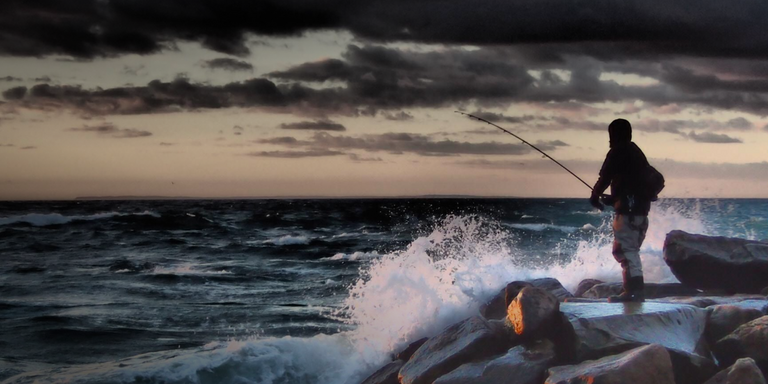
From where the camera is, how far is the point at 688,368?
5.71m

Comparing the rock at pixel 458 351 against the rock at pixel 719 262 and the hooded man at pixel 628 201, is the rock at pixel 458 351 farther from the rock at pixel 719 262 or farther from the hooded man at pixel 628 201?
the rock at pixel 719 262

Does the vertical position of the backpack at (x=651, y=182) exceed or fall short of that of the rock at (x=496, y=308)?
it exceeds it

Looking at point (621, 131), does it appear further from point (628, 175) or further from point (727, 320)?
point (727, 320)

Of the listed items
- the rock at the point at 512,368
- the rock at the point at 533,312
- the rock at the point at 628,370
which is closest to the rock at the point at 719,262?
the rock at the point at 533,312

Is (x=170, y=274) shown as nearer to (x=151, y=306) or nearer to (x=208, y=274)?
(x=208, y=274)

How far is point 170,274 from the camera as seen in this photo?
2053 cm

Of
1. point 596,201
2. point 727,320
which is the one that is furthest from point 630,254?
point 727,320

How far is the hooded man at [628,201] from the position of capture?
281 inches

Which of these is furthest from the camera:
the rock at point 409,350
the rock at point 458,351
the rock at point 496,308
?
the rock at point 496,308

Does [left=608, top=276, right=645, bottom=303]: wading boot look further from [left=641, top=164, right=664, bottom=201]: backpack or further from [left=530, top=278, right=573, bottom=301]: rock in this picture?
[left=530, top=278, right=573, bottom=301]: rock

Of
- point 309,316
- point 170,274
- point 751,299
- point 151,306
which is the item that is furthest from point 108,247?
point 751,299

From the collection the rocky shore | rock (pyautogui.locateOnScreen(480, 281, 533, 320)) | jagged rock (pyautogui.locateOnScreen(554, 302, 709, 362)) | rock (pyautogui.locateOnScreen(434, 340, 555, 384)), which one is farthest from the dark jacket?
rock (pyautogui.locateOnScreen(434, 340, 555, 384))

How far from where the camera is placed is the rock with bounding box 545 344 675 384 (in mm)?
5051

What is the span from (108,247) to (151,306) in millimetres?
16055
